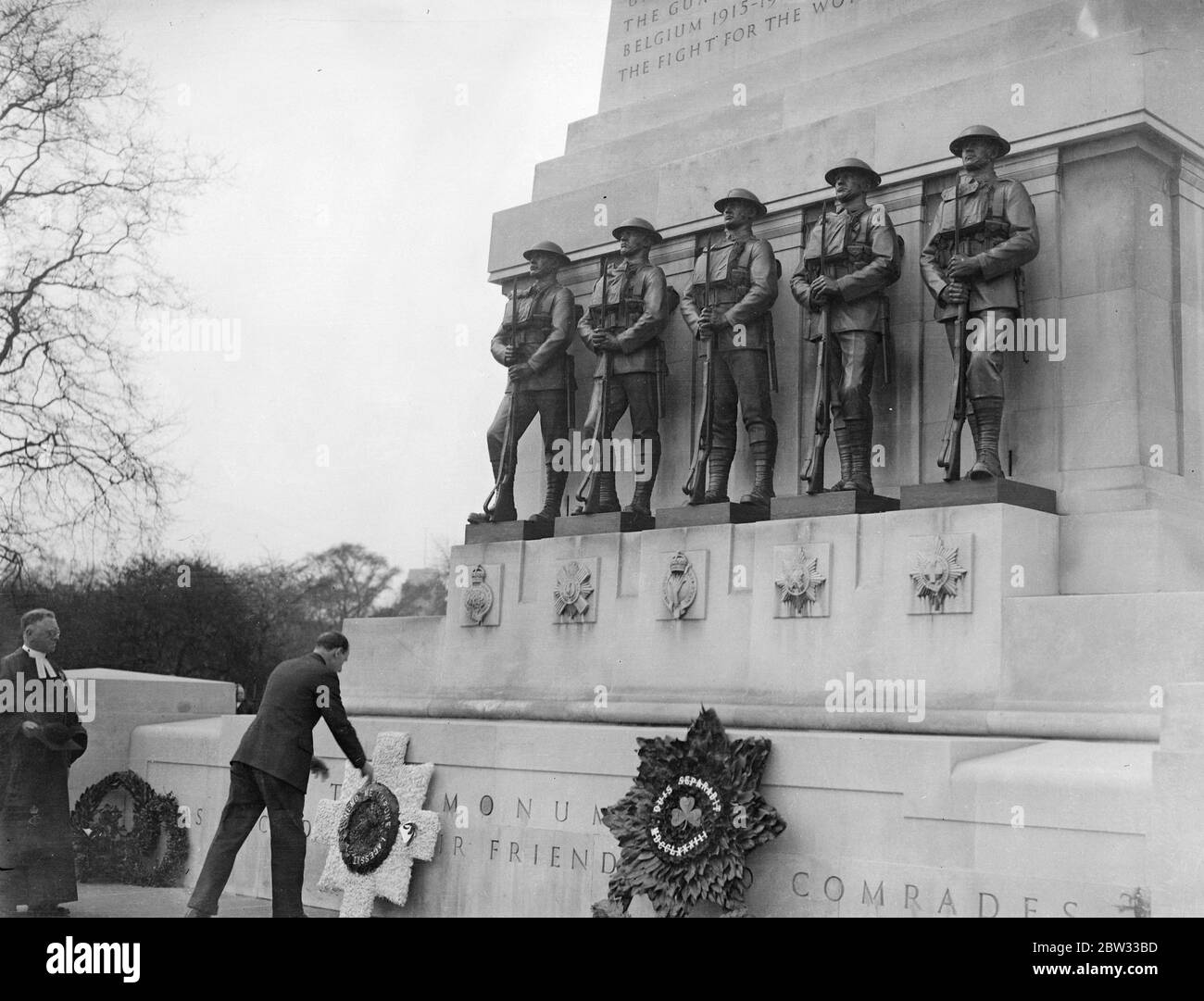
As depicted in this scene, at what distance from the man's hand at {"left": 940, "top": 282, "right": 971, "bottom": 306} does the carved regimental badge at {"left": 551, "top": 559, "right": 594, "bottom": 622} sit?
383cm

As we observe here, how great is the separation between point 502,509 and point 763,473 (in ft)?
9.31

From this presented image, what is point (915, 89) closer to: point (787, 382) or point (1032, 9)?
point (1032, 9)

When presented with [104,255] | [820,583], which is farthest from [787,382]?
[104,255]

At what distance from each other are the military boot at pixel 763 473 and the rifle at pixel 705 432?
39cm

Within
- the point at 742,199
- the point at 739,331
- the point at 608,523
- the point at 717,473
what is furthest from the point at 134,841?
the point at 742,199

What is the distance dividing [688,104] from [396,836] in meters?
7.84

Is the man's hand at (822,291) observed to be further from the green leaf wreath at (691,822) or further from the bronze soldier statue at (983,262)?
the green leaf wreath at (691,822)

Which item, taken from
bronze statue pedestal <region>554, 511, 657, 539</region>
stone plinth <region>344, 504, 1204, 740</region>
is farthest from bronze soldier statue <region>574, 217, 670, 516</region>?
stone plinth <region>344, 504, 1204, 740</region>

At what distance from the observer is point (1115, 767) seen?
8875 millimetres

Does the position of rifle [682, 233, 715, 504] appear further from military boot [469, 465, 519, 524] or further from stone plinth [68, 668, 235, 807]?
stone plinth [68, 668, 235, 807]

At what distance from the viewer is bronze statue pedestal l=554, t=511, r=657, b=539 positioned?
43.3 feet

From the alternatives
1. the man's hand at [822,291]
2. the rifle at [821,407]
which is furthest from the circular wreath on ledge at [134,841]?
the man's hand at [822,291]

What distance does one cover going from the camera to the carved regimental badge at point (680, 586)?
40.1ft

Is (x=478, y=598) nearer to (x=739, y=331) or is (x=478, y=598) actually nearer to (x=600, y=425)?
(x=600, y=425)
